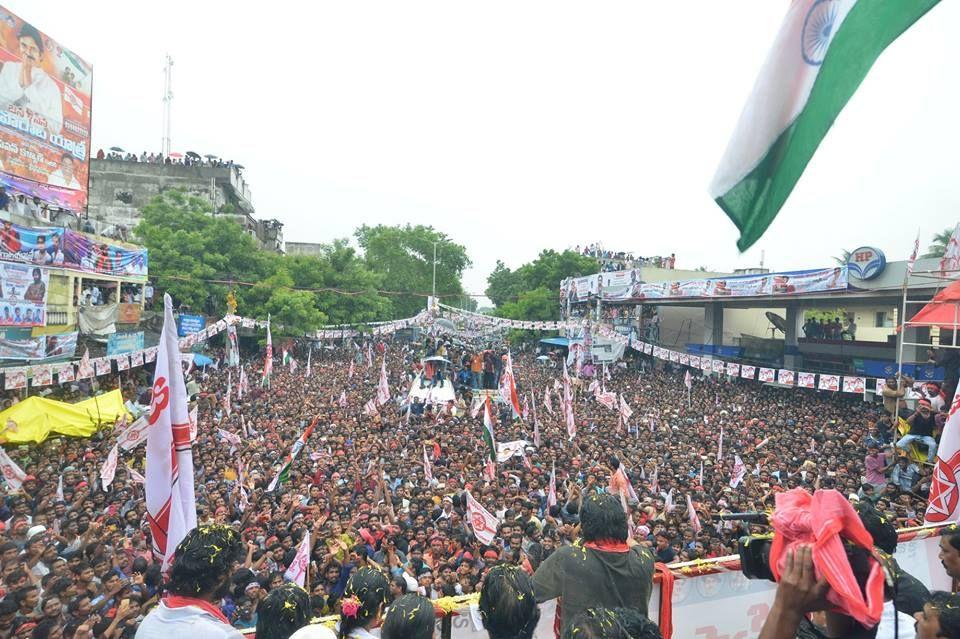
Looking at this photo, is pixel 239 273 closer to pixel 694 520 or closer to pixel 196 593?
pixel 694 520

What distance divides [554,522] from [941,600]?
6020 millimetres

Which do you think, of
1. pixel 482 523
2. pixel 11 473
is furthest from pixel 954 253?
pixel 11 473

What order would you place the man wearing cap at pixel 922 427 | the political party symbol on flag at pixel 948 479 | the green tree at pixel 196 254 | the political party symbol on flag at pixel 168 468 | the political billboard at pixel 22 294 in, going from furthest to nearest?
the green tree at pixel 196 254 → the political billboard at pixel 22 294 → the man wearing cap at pixel 922 427 → the political party symbol on flag at pixel 948 479 → the political party symbol on flag at pixel 168 468

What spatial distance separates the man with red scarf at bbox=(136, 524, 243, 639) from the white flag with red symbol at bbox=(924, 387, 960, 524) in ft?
17.7

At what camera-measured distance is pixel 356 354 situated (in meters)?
33.1

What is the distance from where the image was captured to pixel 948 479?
4.99m

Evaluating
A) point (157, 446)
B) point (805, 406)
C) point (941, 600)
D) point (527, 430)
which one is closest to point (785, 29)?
point (941, 600)

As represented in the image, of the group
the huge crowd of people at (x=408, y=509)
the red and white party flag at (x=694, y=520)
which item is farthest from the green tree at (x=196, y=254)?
the red and white party flag at (x=694, y=520)

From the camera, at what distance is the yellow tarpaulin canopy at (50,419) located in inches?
412

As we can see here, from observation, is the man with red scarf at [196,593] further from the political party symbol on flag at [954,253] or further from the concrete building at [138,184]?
the concrete building at [138,184]

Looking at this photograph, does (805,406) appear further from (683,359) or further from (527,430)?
(527,430)

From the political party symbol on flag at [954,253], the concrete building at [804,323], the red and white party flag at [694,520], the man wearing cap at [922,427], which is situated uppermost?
the political party symbol on flag at [954,253]

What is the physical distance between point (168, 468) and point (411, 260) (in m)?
60.1

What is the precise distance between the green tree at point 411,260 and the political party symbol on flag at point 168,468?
172 feet
